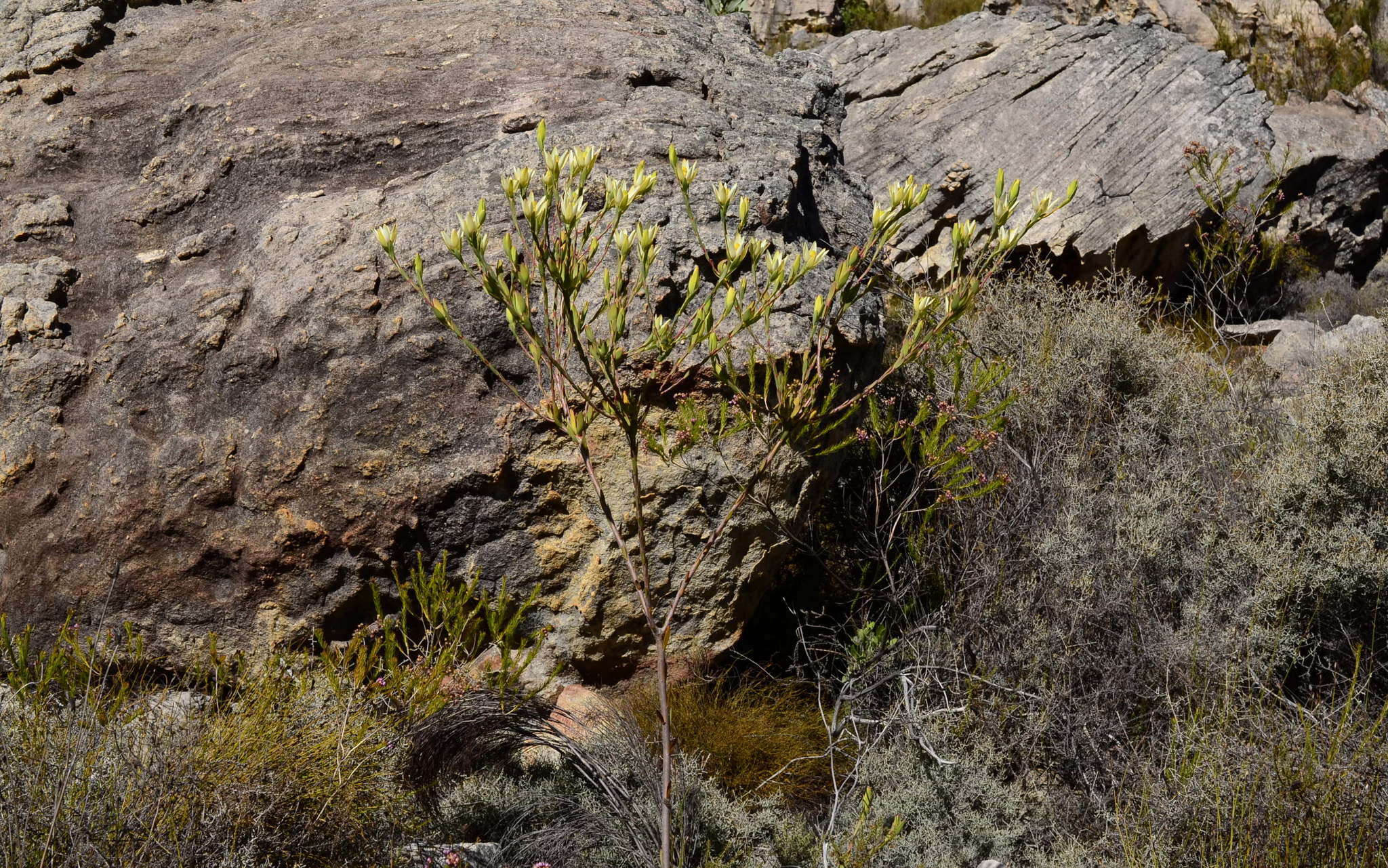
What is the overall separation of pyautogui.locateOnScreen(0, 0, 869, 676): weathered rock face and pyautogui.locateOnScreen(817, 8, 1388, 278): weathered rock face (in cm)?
336

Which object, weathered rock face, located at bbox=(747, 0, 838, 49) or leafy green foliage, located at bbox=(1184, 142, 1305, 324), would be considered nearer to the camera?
leafy green foliage, located at bbox=(1184, 142, 1305, 324)

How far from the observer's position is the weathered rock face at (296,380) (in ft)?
10.7

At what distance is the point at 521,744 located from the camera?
313 cm

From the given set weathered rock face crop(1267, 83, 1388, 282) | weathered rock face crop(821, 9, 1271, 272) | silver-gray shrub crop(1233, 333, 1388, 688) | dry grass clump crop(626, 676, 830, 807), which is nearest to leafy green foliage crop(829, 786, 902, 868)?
dry grass clump crop(626, 676, 830, 807)

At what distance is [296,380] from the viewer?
3314 mm

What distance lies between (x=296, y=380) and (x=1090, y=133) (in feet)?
19.2

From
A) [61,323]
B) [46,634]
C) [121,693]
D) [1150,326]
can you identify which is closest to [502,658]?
[121,693]

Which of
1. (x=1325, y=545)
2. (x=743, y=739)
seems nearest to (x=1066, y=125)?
(x=1325, y=545)

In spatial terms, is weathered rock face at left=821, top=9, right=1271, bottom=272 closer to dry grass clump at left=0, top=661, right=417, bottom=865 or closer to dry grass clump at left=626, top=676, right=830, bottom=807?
dry grass clump at left=626, top=676, right=830, bottom=807

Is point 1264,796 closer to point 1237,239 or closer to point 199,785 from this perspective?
point 199,785

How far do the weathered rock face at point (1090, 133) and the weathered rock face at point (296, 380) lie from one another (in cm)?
336

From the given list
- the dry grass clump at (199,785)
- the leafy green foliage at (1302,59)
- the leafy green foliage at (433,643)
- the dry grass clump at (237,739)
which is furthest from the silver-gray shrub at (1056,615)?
the leafy green foliage at (1302,59)

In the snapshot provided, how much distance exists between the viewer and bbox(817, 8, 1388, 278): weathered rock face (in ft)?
22.0

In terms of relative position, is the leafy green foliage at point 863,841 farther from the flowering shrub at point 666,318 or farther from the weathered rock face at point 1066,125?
the weathered rock face at point 1066,125
